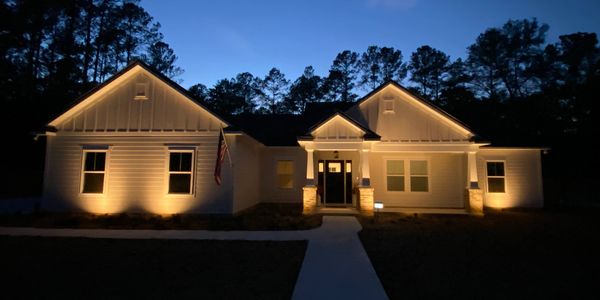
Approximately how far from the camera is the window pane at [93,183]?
11984 millimetres

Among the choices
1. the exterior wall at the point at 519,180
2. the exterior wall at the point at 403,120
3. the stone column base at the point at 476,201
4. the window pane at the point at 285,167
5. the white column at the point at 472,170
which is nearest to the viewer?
the stone column base at the point at 476,201

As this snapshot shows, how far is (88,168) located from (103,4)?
26.9m

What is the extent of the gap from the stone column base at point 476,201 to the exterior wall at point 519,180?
2.34 m

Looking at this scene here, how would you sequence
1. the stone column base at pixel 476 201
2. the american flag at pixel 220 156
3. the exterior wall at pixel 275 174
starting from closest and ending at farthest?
the american flag at pixel 220 156
the stone column base at pixel 476 201
the exterior wall at pixel 275 174

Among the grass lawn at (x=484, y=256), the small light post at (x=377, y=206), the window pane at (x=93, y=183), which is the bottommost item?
the grass lawn at (x=484, y=256)

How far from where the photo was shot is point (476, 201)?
12.8 metres

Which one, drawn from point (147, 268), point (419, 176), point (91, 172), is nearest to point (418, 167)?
point (419, 176)

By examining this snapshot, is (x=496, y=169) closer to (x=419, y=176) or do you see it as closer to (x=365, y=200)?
(x=419, y=176)

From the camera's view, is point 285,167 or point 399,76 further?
point 399,76

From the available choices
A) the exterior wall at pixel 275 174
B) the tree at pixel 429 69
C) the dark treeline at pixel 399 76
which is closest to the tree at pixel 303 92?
the dark treeline at pixel 399 76

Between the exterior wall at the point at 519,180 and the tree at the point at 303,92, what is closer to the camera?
the exterior wall at the point at 519,180

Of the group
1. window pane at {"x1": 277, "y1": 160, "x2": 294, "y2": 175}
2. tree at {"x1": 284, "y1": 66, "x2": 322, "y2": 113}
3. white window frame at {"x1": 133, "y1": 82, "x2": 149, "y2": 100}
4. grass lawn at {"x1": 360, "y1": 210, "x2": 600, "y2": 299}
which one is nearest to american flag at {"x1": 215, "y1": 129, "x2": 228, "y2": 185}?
white window frame at {"x1": 133, "y1": 82, "x2": 149, "y2": 100}

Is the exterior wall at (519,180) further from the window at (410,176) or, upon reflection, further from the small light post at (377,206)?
the small light post at (377,206)

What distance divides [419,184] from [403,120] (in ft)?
11.3
